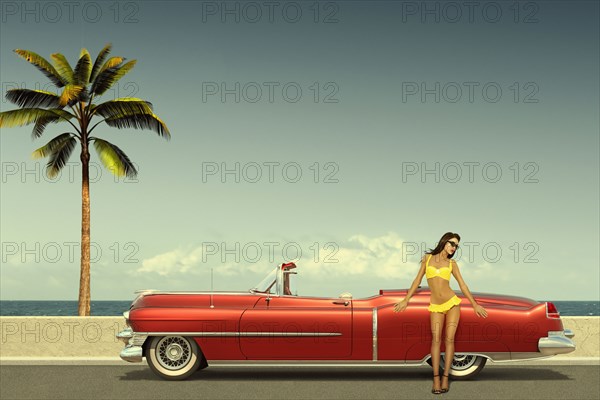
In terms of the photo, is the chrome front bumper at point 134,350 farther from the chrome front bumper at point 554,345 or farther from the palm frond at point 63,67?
the palm frond at point 63,67

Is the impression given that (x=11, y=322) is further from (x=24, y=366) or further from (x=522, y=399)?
(x=522, y=399)

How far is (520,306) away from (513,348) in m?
0.59

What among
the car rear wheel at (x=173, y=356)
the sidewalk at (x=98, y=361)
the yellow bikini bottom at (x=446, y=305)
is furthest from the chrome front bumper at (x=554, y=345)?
the car rear wheel at (x=173, y=356)

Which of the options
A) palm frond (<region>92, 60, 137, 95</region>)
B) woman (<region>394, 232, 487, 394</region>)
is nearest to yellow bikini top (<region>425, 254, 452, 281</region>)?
woman (<region>394, 232, 487, 394</region>)

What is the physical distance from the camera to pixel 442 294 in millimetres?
10594

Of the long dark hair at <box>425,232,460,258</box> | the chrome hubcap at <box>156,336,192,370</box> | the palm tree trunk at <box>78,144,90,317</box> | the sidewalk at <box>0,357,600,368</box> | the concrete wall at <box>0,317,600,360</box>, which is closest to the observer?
the long dark hair at <box>425,232,460,258</box>

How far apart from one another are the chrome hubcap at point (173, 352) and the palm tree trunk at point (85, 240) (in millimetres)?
11779

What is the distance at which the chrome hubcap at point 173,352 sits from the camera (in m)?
11.9

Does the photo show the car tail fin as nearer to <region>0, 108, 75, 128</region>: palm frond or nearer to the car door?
the car door

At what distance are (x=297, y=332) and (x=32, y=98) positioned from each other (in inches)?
589

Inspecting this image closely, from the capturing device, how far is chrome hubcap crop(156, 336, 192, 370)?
467 inches

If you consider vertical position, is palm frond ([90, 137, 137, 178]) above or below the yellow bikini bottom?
above

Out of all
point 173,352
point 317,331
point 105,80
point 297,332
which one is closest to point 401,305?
point 317,331

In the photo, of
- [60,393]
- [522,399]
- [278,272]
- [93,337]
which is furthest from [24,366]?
[522,399]
